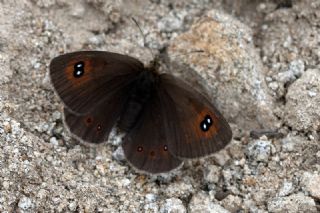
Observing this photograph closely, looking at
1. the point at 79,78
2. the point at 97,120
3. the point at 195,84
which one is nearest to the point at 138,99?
the point at 97,120

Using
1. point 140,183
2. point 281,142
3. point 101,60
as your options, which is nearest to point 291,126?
point 281,142

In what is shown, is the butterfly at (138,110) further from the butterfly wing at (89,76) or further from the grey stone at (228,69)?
the grey stone at (228,69)

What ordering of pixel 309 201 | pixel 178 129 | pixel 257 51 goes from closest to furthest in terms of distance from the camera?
1. pixel 309 201
2. pixel 178 129
3. pixel 257 51

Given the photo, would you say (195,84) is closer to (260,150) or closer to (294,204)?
(260,150)

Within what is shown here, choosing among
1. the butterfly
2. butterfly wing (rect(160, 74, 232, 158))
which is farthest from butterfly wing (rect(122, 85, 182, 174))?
butterfly wing (rect(160, 74, 232, 158))

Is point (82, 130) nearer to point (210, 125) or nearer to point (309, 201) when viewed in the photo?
point (210, 125)
